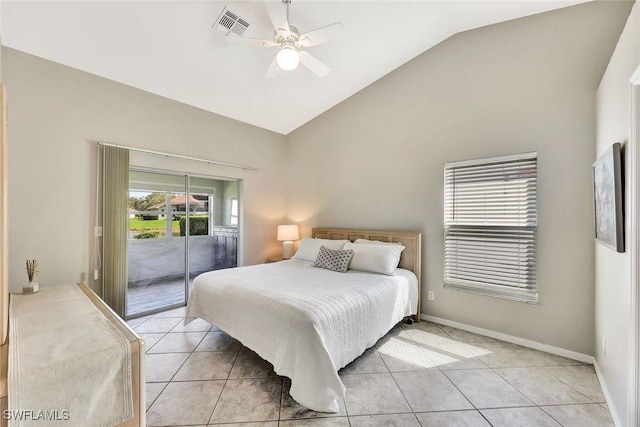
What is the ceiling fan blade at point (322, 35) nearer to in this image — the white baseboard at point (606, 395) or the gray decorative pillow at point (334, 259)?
the gray decorative pillow at point (334, 259)

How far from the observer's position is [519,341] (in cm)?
269


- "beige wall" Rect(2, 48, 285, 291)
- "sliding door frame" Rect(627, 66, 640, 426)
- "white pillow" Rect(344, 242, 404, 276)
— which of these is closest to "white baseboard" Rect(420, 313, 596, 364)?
"white pillow" Rect(344, 242, 404, 276)

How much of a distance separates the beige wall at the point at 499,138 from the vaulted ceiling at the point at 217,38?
277mm

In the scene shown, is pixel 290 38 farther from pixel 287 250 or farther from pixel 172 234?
pixel 287 250

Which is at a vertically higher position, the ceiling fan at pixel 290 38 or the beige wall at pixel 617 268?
the ceiling fan at pixel 290 38

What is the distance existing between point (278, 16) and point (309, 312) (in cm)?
226

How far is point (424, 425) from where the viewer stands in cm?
165

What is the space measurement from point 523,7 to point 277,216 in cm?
427

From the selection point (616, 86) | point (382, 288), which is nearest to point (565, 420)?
point (382, 288)

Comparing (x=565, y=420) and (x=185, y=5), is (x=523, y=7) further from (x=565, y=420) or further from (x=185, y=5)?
(x=565, y=420)

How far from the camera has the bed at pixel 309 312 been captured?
1733 millimetres

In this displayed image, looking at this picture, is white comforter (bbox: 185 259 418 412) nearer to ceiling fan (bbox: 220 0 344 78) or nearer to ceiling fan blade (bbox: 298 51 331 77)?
ceiling fan (bbox: 220 0 344 78)

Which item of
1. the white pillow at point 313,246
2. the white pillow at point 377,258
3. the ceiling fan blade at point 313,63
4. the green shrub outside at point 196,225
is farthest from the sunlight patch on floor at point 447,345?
the green shrub outside at point 196,225

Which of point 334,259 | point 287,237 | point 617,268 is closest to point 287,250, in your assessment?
point 287,237
